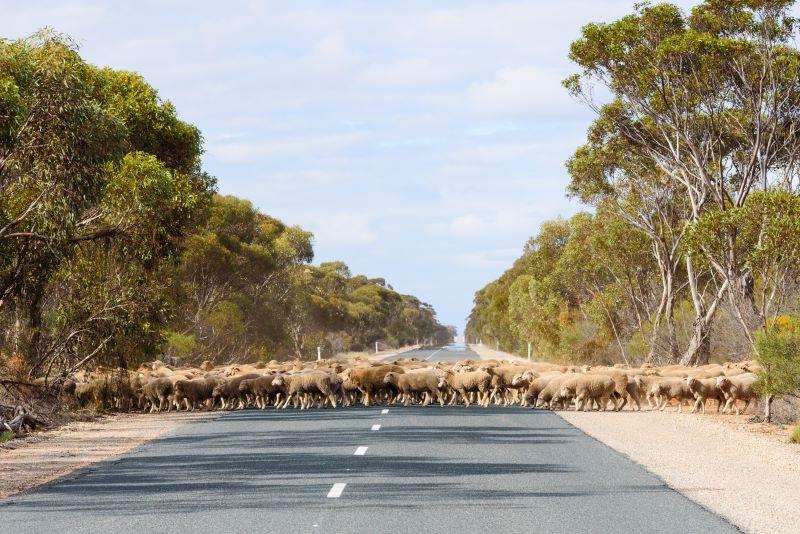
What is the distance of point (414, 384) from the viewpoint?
28.4 meters

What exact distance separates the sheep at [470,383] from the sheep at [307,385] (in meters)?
3.04

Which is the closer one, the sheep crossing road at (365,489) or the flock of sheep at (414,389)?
the sheep crossing road at (365,489)

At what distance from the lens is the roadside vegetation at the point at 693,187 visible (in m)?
27.4

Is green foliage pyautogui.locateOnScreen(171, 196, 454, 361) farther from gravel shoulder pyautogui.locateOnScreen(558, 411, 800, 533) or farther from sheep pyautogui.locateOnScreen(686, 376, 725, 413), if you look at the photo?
gravel shoulder pyautogui.locateOnScreen(558, 411, 800, 533)

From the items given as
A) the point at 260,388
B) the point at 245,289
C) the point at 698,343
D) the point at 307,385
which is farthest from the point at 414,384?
the point at 245,289

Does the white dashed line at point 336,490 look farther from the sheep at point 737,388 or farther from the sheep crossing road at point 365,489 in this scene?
the sheep at point 737,388

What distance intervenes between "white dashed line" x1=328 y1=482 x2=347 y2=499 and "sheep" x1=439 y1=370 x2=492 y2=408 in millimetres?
16285

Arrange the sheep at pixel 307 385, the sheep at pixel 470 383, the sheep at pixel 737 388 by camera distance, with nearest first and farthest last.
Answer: the sheep at pixel 737 388, the sheep at pixel 307 385, the sheep at pixel 470 383

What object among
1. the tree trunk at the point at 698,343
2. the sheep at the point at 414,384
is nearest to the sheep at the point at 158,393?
the sheep at the point at 414,384

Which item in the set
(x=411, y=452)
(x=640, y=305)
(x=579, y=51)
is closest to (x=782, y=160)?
(x=579, y=51)

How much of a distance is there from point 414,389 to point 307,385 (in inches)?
114

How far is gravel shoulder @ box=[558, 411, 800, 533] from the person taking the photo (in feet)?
36.4

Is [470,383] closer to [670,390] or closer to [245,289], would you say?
[670,390]

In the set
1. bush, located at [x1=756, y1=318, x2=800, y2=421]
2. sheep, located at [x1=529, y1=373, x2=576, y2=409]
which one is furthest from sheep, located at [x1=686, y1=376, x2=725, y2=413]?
bush, located at [x1=756, y1=318, x2=800, y2=421]
